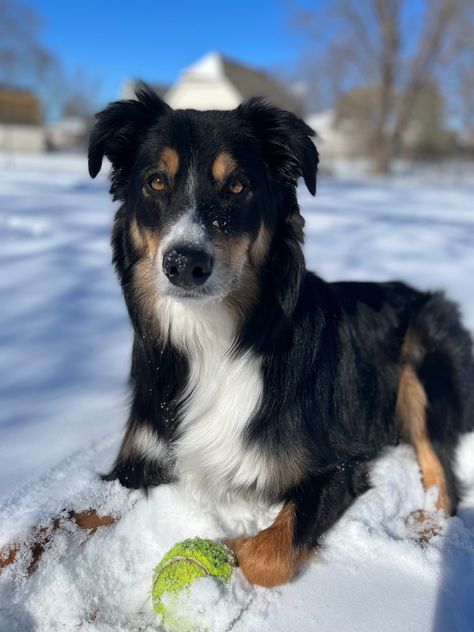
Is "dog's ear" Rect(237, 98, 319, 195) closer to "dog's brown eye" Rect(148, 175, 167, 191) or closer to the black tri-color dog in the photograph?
the black tri-color dog

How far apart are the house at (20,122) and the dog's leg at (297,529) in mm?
36904

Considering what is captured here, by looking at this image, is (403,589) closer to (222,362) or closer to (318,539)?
(318,539)

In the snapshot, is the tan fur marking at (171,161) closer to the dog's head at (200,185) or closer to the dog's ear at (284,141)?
the dog's head at (200,185)

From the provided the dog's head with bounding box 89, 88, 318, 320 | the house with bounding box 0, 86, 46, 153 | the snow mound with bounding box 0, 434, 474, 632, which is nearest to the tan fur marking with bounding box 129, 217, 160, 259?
the dog's head with bounding box 89, 88, 318, 320

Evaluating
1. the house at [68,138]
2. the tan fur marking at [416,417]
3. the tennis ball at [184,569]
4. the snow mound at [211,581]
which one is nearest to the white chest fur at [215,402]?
the snow mound at [211,581]

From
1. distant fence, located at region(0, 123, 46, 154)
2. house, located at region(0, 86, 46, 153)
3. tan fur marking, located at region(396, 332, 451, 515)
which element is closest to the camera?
tan fur marking, located at region(396, 332, 451, 515)

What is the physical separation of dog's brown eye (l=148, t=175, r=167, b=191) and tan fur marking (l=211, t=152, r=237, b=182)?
266 mm

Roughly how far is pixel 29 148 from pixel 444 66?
27475mm

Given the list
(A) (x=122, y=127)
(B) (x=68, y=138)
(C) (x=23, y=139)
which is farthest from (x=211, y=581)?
(B) (x=68, y=138)

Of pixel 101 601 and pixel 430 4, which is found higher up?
pixel 430 4

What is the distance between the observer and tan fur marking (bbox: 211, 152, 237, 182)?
2854mm

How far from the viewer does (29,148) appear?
127ft

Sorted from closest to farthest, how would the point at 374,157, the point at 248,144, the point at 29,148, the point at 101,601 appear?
1. the point at 101,601
2. the point at 248,144
3. the point at 374,157
4. the point at 29,148

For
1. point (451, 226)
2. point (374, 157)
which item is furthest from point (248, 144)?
point (374, 157)
